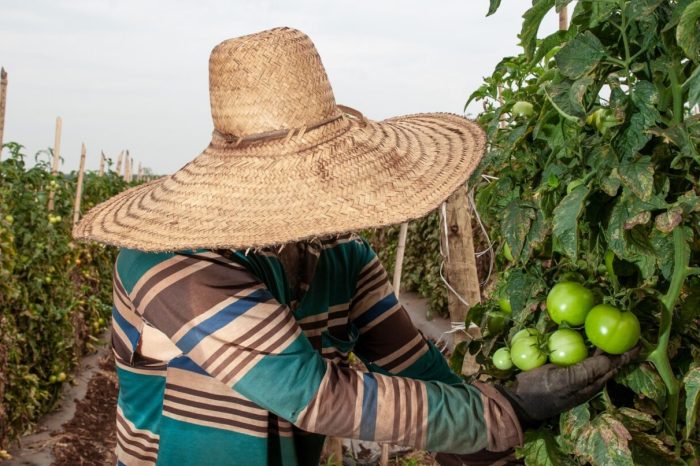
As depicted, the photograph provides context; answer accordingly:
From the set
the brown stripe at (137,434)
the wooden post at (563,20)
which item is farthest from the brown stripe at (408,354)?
the wooden post at (563,20)

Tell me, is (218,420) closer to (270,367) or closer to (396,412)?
(270,367)

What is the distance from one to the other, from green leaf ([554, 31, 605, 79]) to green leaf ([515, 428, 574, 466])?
0.66 meters

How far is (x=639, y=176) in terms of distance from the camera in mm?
1218

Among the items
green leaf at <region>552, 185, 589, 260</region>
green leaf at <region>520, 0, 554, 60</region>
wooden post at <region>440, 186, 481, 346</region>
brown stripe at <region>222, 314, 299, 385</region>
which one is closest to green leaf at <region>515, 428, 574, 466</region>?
green leaf at <region>552, 185, 589, 260</region>

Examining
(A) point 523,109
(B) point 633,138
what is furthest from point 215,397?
(B) point 633,138

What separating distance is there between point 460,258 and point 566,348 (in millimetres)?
1555

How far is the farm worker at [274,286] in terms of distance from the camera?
1.49 m

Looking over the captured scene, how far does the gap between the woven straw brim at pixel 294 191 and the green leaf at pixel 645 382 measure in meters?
0.47

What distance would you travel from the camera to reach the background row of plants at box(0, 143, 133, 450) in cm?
450

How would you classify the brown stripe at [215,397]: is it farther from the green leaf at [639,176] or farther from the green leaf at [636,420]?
the green leaf at [639,176]

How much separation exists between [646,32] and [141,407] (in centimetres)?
130

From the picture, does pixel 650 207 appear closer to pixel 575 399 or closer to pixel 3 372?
pixel 575 399

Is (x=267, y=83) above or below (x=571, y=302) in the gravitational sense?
above

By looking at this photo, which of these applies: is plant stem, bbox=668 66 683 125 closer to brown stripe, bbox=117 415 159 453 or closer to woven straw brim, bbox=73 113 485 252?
woven straw brim, bbox=73 113 485 252
